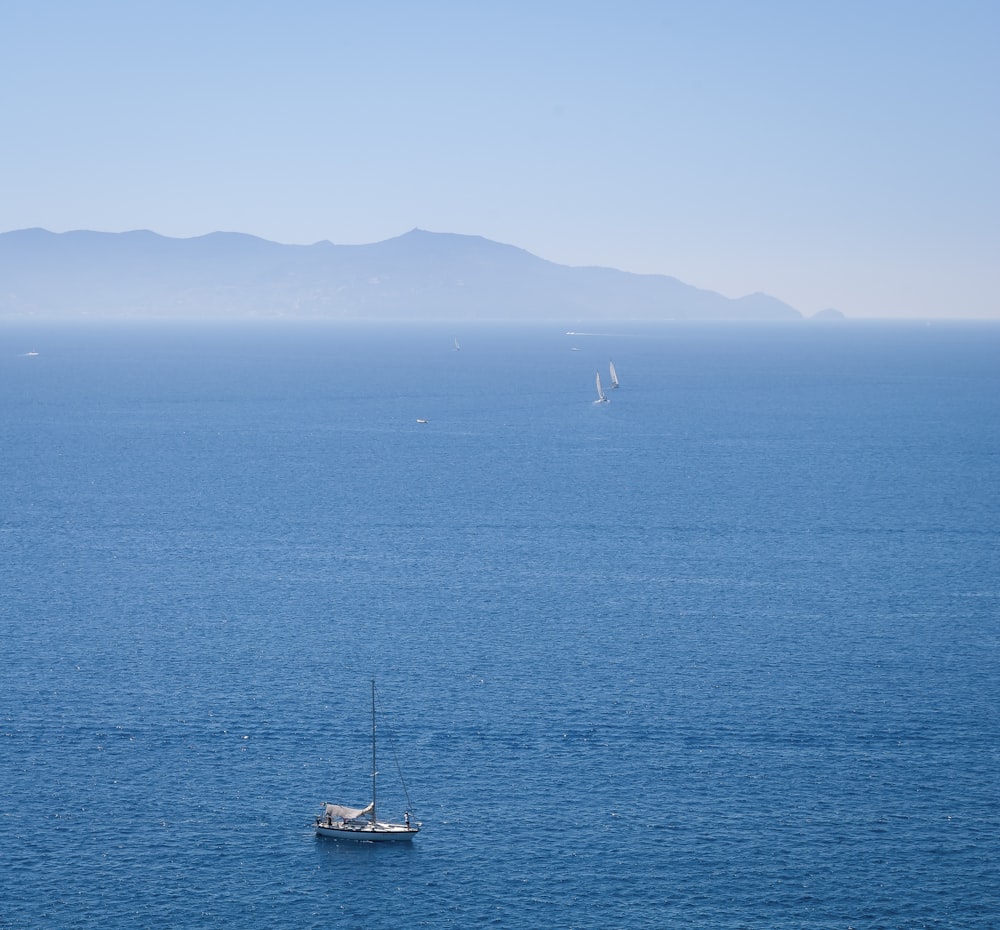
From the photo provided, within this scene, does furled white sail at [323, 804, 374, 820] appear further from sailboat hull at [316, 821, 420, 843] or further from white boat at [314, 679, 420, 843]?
sailboat hull at [316, 821, 420, 843]

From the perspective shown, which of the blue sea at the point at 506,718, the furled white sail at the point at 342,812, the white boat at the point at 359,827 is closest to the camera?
the blue sea at the point at 506,718

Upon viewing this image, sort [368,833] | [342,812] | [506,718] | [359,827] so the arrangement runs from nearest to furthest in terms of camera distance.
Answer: [368,833] < [359,827] < [342,812] < [506,718]

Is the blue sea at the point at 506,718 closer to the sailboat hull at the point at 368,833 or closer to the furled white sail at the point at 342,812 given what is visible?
the sailboat hull at the point at 368,833

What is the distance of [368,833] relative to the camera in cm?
7556

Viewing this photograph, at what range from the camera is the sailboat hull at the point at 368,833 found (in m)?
75.7

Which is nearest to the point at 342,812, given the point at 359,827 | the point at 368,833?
the point at 359,827

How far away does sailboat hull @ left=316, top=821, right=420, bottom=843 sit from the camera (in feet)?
248

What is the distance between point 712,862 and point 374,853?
19351 mm

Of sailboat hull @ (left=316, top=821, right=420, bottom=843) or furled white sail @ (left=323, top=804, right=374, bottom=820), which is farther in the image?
furled white sail @ (left=323, top=804, right=374, bottom=820)

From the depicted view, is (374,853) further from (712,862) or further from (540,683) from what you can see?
(540,683)

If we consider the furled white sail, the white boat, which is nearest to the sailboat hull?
the white boat

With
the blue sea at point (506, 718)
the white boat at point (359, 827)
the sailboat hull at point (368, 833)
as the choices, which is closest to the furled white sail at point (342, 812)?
the white boat at point (359, 827)

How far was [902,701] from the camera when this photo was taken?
95.3 metres

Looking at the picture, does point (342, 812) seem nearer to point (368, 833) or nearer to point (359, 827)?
point (359, 827)
